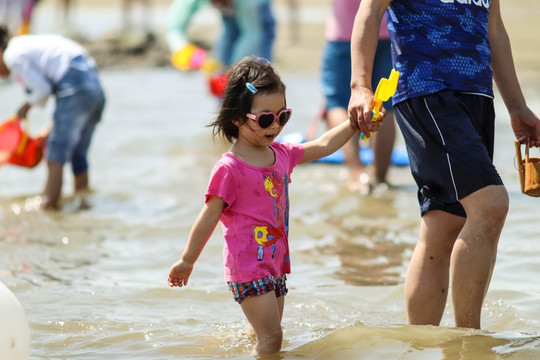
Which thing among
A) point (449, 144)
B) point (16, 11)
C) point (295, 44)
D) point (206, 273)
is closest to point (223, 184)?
point (449, 144)

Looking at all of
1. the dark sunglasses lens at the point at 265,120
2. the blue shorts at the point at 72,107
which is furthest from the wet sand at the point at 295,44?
the dark sunglasses lens at the point at 265,120

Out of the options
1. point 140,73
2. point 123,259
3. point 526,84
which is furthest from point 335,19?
point 140,73

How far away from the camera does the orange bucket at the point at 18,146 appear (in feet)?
21.0

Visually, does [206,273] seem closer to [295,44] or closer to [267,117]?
[267,117]

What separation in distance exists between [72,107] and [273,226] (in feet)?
11.1

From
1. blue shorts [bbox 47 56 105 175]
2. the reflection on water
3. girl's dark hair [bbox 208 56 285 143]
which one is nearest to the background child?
blue shorts [bbox 47 56 105 175]

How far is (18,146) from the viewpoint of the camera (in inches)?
254

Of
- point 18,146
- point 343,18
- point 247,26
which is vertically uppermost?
point 247,26

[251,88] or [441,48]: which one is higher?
[441,48]

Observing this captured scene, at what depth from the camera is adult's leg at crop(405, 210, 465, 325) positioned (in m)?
3.22

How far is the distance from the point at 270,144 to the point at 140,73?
11.8 meters

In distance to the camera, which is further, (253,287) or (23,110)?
(23,110)

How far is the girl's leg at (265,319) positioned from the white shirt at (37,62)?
3.47 m

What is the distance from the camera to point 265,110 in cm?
316
